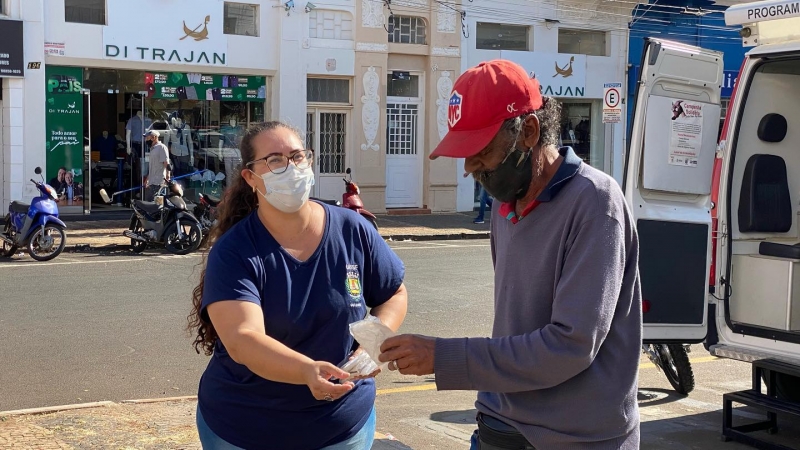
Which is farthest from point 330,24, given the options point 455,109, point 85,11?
point 455,109

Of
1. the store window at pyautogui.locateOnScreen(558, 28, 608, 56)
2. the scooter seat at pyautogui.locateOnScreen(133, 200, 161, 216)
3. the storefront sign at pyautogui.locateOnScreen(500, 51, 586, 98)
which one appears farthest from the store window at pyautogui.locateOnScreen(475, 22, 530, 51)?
the scooter seat at pyautogui.locateOnScreen(133, 200, 161, 216)

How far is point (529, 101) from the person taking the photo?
2586 mm

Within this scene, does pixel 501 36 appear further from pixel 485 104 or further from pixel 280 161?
pixel 485 104

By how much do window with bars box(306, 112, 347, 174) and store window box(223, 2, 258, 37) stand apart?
232 cm

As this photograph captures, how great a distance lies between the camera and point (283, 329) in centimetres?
325

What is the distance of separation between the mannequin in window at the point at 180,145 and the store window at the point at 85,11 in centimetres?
252

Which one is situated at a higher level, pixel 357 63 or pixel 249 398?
pixel 357 63

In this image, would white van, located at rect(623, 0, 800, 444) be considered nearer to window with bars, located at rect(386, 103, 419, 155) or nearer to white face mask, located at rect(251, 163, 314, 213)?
white face mask, located at rect(251, 163, 314, 213)

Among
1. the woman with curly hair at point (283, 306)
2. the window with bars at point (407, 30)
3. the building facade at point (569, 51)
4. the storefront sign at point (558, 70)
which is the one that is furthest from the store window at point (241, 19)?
the woman with curly hair at point (283, 306)

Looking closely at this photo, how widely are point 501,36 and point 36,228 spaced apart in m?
13.6

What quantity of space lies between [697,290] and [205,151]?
15789 millimetres

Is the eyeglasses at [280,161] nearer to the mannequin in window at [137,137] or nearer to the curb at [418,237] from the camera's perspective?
the curb at [418,237]

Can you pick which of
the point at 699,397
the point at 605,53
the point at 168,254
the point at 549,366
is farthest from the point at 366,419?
the point at 605,53

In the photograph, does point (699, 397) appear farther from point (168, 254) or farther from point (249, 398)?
point (168, 254)
